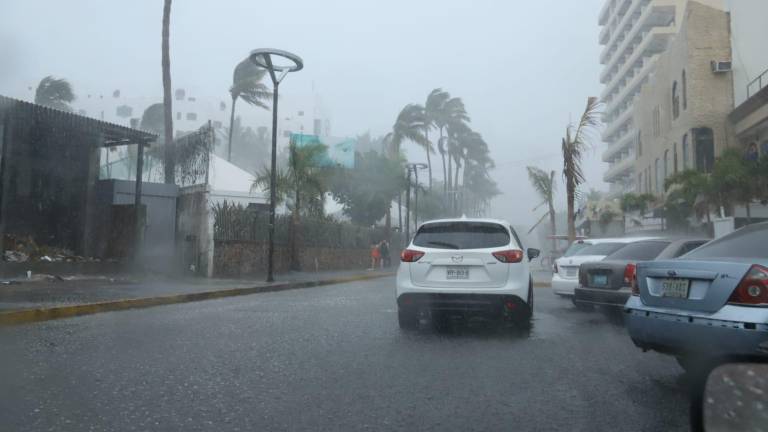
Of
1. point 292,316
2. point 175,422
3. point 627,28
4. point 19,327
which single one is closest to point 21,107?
point 19,327

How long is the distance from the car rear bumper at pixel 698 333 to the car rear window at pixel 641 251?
465 centimetres

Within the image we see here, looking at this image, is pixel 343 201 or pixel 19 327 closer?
pixel 19 327

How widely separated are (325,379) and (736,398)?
11.6 ft

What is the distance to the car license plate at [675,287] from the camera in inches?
179

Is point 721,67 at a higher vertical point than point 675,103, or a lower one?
higher

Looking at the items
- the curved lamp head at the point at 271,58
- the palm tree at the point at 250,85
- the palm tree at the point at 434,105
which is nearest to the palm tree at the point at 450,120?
the palm tree at the point at 434,105

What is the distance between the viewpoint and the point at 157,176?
2298 centimetres

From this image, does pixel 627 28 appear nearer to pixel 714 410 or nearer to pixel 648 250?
pixel 648 250

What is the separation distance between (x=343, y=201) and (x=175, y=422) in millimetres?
41076

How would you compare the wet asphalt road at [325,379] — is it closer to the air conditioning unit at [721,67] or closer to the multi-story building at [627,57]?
the air conditioning unit at [721,67]

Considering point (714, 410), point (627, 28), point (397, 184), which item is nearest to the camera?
point (714, 410)

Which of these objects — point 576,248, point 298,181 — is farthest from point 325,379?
point 298,181

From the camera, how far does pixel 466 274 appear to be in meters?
7.78

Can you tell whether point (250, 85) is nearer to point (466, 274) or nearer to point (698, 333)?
point (466, 274)
